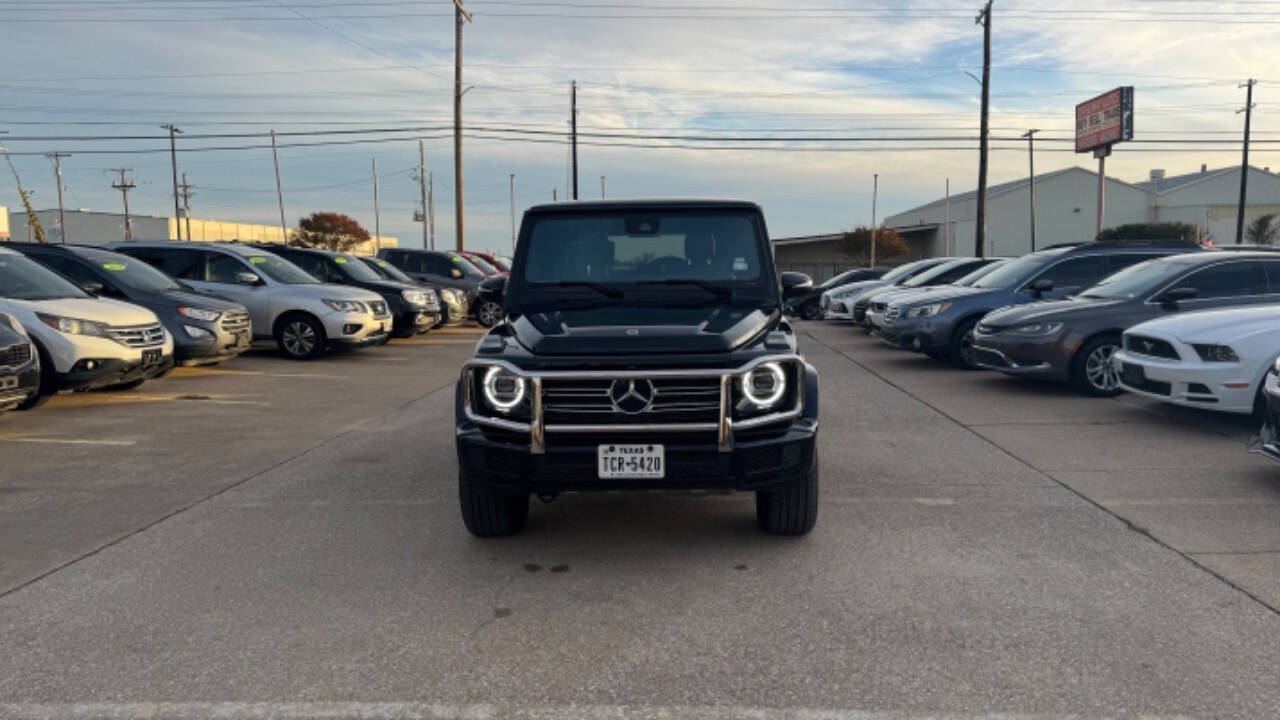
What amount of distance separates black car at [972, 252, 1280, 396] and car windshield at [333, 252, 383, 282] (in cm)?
1171

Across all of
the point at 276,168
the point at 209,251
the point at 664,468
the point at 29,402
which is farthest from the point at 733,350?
the point at 276,168

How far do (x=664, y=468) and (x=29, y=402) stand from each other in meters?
7.05

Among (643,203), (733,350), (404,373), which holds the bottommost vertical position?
(404,373)

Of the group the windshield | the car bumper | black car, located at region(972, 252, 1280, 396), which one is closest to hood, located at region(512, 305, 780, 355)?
the windshield

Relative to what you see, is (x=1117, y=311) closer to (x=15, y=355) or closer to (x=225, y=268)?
(x=15, y=355)

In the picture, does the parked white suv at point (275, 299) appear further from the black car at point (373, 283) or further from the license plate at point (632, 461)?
the license plate at point (632, 461)

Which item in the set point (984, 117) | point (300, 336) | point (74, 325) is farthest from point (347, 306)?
point (984, 117)

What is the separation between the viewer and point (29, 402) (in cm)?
866

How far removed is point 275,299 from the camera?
47.9 ft

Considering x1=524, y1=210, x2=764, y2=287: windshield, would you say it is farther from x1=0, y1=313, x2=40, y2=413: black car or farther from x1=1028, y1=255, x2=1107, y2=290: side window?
x1=1028, y1=255, x2=1107, y2=290: side window

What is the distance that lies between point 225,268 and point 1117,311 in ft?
40.6

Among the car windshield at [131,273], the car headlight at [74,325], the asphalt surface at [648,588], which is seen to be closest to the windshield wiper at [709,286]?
the asphalt surface at [648,588]

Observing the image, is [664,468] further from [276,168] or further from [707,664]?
[276,168]

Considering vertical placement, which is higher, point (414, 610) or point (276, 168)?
point (276, 168)
